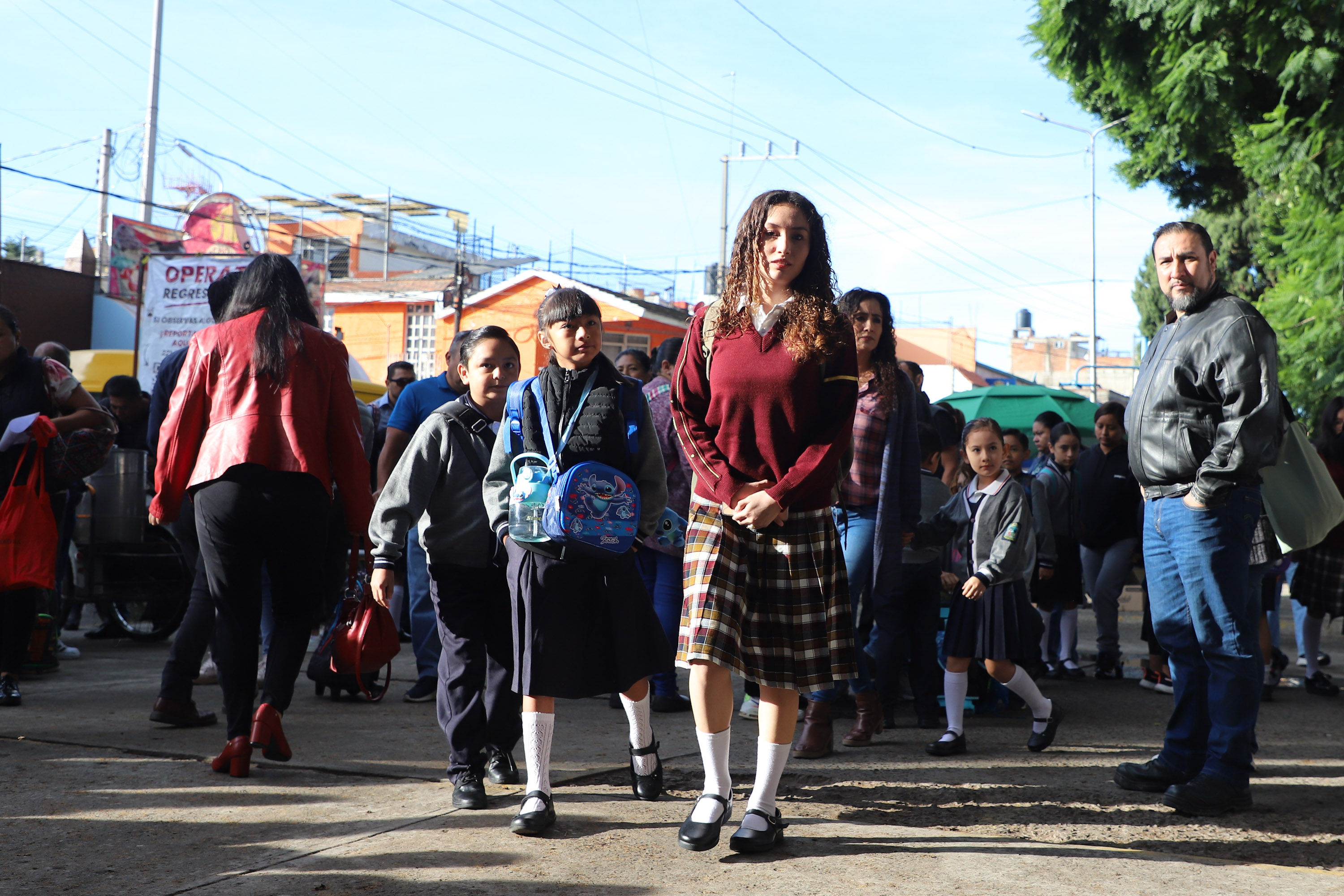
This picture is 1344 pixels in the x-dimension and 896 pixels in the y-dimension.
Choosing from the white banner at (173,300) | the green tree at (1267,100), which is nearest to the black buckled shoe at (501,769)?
the green tree at (1267,100)

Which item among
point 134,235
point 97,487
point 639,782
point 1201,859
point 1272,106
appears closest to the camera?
point 1201,859

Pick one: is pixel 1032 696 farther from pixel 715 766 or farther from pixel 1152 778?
pixel 715 766

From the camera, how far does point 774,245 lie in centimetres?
380

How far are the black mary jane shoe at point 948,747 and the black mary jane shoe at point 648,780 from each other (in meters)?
1.46

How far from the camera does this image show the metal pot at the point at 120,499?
8164 mm

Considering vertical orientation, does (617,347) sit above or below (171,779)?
above

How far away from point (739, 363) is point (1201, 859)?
2.00 metres

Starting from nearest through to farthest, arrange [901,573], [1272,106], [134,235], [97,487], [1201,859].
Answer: [1201,859] < [901,573] < [97,487] < [1272,106] < [134,235]

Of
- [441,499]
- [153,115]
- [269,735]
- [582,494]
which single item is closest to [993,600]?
[582,494]

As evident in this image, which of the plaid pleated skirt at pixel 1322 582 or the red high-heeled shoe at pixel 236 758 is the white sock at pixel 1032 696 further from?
the red high-heeled shoe at pixel 236 758

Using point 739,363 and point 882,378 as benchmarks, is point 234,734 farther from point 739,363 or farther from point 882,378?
point 882,378

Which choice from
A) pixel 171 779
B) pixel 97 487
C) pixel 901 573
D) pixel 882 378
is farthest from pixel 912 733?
pixel 97 487

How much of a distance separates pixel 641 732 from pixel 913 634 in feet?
7.48

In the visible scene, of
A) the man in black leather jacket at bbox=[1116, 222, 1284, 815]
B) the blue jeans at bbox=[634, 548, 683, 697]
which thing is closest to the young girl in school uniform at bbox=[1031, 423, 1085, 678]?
the blue jeans at bbox=[634, 548, 683, 697]
